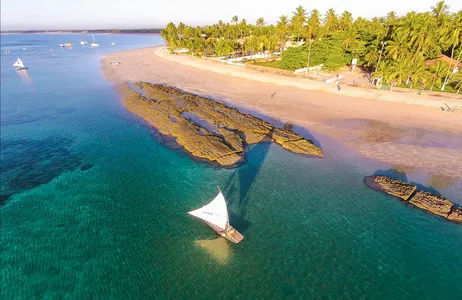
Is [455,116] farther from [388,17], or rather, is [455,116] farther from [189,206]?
[388,17]

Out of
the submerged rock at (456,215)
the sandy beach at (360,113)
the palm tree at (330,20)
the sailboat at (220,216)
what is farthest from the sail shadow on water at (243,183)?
the palm tree at (330,20)

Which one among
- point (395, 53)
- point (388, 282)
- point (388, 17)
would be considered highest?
point (388, 17)

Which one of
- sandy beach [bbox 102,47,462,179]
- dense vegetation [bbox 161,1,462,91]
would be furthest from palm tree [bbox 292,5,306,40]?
sandy beach [bbox 102,47,462,179]

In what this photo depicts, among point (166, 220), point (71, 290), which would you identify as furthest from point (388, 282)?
point (71, 290)

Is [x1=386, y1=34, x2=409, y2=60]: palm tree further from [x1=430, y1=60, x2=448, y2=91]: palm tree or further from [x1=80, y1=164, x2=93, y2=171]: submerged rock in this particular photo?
[x1=80, y1=164, x2=93, y2=171]: submerged rock

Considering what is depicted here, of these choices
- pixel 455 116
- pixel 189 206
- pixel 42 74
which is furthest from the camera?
pixel 42 74

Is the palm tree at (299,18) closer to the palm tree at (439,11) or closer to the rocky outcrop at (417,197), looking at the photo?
the palm tree at (439,11)

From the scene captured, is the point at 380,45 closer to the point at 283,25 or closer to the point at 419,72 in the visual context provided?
the point at 419,72
